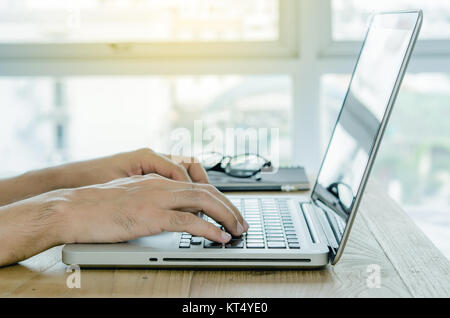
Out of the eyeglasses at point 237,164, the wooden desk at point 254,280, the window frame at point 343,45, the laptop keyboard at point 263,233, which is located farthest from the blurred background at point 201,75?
the wooden desk at point 254,280

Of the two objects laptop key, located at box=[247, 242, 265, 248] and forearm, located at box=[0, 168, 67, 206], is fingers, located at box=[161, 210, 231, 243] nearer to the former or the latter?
laptop key, located at box=[247, 242, 265, 248]

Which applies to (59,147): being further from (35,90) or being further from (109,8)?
(109,8)

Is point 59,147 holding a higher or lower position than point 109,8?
lower

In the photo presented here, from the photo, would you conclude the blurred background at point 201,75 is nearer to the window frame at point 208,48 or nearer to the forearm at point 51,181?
the window frame at point 208,48

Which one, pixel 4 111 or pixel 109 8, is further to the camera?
pixel 4 111

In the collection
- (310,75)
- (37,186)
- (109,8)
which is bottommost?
(37,186)

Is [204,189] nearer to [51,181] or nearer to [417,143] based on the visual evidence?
[51,181]

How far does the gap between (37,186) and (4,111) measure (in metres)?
1.29

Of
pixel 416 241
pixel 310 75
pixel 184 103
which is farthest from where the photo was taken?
pixel 184 103

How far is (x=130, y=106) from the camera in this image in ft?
7.07

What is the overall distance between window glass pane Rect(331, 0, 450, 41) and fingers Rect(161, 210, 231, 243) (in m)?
1.41
